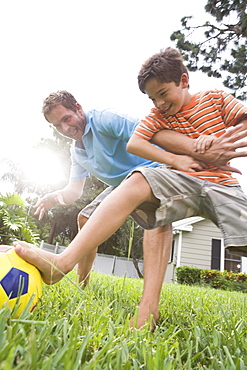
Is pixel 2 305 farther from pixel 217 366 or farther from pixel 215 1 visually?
pixel 215 1

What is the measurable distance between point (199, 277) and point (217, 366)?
10321 mm

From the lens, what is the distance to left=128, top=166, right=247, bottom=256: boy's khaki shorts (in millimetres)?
1590

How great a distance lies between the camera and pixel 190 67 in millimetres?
6945

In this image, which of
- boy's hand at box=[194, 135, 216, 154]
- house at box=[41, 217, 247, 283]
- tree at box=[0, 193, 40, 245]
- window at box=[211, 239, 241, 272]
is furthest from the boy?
window at box=[211, 239, 241, 272]

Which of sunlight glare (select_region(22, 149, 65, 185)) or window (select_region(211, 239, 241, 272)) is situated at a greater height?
sunlight glare (select_region(22, 149, 65, 185))

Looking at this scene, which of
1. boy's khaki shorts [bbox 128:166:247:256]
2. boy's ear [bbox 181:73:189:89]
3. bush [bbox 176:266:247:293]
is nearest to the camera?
boy's khaki shorts [bbox 128:166:247:256]

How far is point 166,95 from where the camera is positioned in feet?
6.23

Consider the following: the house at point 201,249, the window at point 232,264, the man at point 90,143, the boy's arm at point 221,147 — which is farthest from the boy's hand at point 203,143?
the window at point 232,264

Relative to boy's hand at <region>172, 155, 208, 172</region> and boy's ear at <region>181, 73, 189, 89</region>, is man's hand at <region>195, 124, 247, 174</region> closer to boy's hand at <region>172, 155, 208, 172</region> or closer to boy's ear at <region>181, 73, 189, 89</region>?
boy's hand at <region>172, 155, 208, 172</region>

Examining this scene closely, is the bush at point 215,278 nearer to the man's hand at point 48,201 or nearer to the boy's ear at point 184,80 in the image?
the man's hand at point 48,201

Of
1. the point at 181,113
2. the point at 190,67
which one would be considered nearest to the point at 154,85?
the point at 181,113

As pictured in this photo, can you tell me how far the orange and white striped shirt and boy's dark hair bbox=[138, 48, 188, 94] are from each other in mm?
185

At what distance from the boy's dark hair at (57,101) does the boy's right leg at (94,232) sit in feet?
4.62

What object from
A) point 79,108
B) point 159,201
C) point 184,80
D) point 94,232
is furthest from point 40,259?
point 79,108
